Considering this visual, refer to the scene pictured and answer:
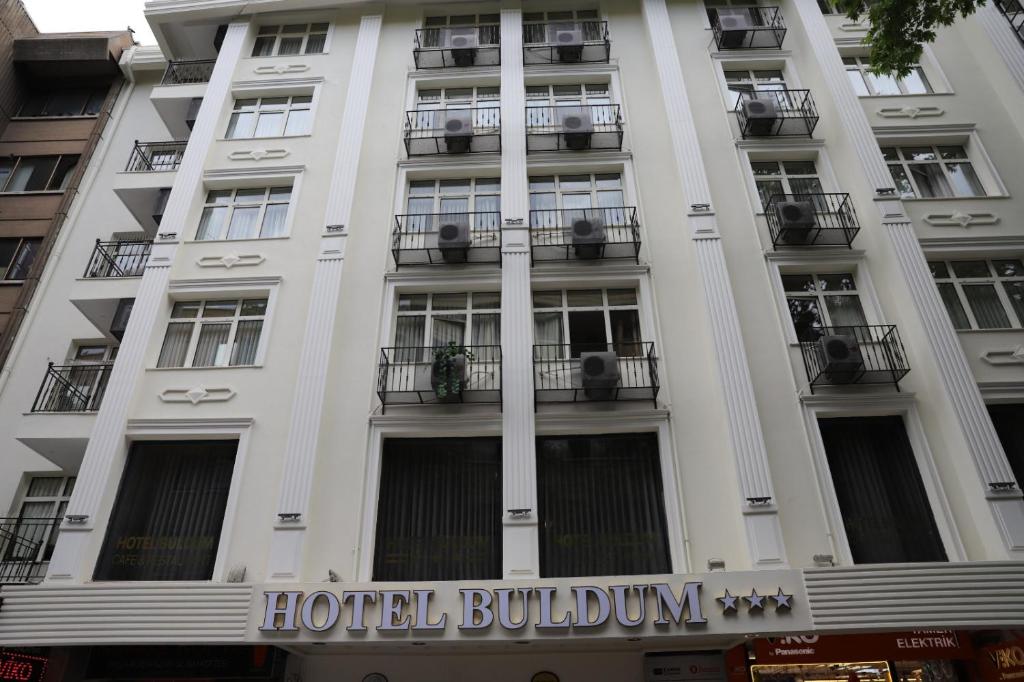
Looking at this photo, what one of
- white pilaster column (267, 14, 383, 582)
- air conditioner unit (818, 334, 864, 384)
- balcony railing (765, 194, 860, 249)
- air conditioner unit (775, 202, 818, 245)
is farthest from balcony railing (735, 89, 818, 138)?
white pilaster column (267, 14, 383, 582)

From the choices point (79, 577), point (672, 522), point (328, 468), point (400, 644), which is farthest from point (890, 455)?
point (79, 577)

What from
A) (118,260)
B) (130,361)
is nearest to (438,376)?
(130,361)

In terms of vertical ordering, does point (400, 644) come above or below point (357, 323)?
below

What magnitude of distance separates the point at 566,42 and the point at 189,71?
11818mm

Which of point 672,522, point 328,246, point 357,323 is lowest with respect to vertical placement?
point 672,522

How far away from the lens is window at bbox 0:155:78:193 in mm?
19453

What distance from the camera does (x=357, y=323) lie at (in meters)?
14.2

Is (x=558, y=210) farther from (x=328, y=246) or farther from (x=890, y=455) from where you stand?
(x=890, y=455)

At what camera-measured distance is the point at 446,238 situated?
47.9ft

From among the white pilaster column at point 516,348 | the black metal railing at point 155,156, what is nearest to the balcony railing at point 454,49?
the white pilaster column at point 516,348

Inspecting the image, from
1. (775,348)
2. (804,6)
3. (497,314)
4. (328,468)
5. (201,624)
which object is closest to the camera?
(201,624)

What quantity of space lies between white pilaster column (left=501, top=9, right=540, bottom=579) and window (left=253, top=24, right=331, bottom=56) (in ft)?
19.3

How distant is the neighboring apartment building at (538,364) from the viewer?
35.3ft

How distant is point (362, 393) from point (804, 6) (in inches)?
642
